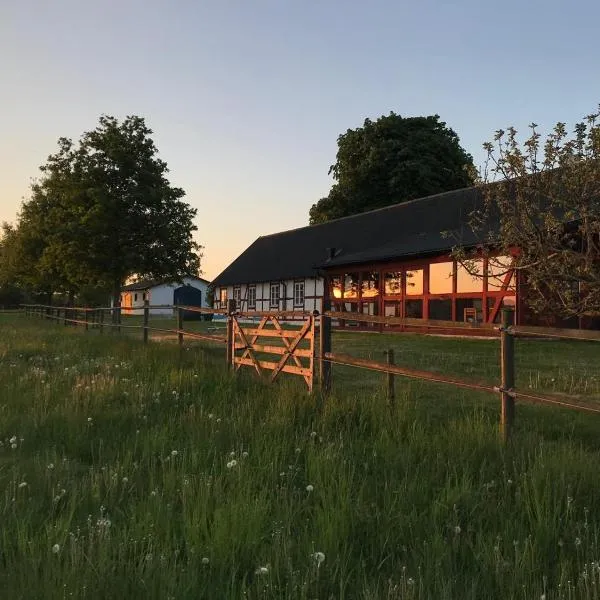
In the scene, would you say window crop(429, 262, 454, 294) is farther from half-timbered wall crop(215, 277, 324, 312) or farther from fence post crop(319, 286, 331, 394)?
fence post crop(319, 286, 331, 394)

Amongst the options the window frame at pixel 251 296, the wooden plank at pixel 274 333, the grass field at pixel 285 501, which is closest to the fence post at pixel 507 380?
the grass field at pixel 285 501

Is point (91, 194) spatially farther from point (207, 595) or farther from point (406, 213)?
point (207, 595)

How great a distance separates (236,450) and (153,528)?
4.32 feet

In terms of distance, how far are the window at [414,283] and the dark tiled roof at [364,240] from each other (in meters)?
0.97

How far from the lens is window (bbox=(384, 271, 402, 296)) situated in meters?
22.8

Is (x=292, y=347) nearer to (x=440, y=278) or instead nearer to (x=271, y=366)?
(x=271, y=366)

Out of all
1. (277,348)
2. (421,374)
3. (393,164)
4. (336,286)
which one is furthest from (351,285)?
(421,374)

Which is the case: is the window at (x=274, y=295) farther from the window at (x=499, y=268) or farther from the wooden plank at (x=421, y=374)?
the wooden plank at (x=421, y=374)

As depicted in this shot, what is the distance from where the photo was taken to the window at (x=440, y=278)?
20453 millimetres

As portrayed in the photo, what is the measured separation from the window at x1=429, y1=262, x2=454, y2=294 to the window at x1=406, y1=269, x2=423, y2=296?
614 millimetres

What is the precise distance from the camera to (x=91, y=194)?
24.6 m

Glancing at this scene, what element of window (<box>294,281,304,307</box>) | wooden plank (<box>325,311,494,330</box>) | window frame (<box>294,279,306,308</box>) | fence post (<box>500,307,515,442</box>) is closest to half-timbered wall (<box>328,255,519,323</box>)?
window frame (<box>294,279,306,308</box>)

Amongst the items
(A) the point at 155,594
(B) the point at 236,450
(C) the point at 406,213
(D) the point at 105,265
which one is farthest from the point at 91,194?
(A) the point at 155,594

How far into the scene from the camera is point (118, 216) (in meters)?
25.3
